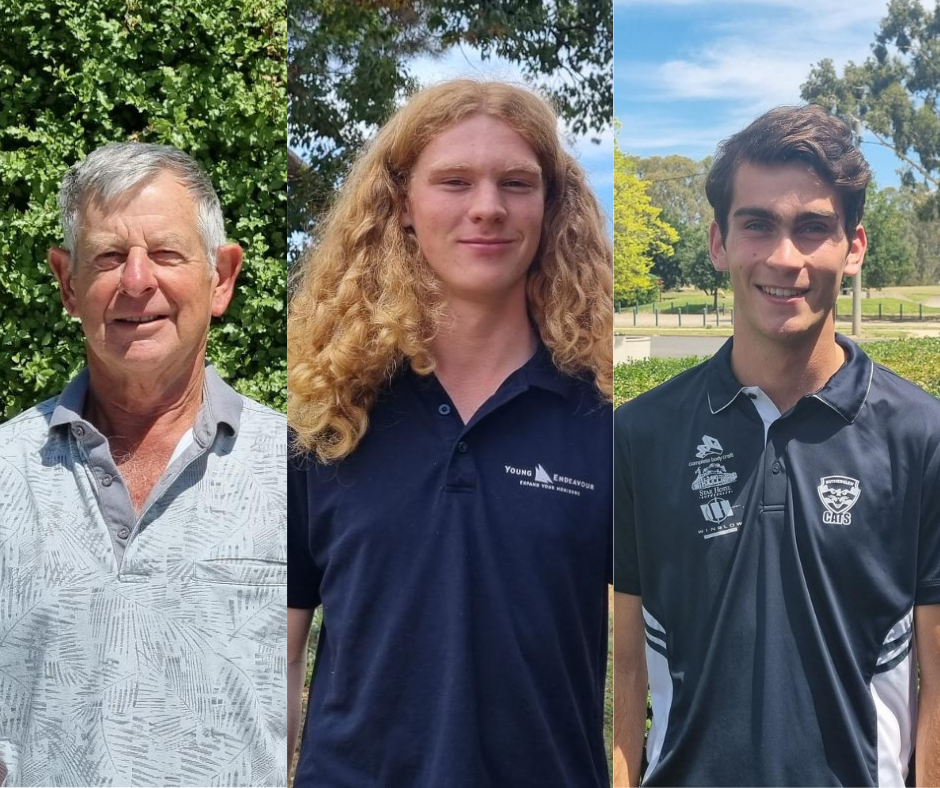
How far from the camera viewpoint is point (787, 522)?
3.12 metres

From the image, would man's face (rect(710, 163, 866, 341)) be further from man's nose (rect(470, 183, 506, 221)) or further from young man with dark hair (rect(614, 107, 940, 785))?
man's nose (rect(470, 183, 506, 221))

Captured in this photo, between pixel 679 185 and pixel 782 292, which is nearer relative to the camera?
pixel 782 292

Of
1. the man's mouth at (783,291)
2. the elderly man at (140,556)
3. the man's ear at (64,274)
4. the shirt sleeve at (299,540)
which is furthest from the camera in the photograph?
the man's ear at (64,274)

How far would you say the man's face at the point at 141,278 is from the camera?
348cm

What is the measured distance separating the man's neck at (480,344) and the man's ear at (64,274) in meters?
1.30

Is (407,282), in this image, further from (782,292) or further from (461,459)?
(782,292)

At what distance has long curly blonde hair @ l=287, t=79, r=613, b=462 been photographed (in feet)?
10.7

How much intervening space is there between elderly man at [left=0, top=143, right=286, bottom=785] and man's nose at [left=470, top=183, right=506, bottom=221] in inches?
39.2

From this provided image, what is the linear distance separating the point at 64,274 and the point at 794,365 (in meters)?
2.45

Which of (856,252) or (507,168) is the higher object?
(507,168)

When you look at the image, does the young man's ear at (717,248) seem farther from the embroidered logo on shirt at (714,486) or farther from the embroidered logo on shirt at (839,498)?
the embroidered logo on shirt at (839,498)

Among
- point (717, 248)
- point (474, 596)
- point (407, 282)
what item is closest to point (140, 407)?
point (407, 282)

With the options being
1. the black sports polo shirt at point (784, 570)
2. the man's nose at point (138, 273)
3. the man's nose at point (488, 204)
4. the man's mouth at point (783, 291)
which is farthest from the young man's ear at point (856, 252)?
the man's nose at point (138, 273)

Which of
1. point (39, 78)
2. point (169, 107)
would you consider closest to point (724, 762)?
point (169, 107)
